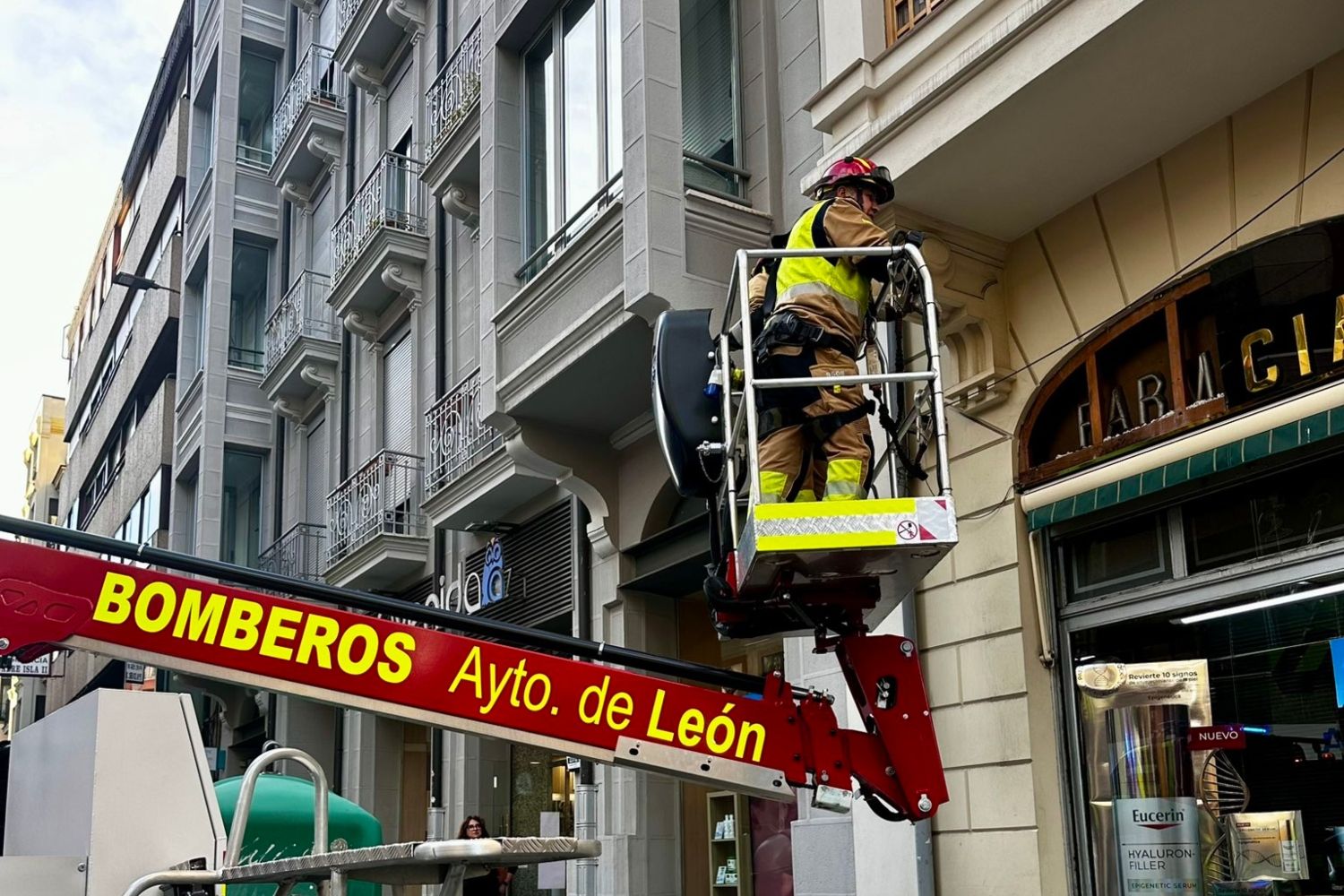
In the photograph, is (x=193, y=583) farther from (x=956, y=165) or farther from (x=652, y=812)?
(x=652, y=812)

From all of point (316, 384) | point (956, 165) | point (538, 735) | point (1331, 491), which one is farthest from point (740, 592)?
point (316, 384)

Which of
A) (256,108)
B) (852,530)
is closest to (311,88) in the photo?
(256,108)

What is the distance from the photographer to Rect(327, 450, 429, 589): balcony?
687 inches

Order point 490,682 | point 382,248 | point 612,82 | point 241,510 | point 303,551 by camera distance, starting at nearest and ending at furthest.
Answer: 1. point 490,682
2. point 612,82
3. point 382,248
4. point 303,551
5. point 241,510

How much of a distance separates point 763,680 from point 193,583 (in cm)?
194

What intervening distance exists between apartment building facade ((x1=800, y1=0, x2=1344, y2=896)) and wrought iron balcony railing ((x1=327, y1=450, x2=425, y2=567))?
9931 millimetres

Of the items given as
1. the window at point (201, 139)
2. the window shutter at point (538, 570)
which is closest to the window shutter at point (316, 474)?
the window shutter at point (538, 570)

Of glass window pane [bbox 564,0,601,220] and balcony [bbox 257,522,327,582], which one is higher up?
glass window pane [bbox 564,0,601,220]

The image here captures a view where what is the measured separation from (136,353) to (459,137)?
20.4 m

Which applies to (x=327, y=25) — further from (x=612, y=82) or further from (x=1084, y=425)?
(x=1084, y=425)

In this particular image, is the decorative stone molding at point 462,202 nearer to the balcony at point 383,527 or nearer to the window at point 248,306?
the balcony at point 383,527

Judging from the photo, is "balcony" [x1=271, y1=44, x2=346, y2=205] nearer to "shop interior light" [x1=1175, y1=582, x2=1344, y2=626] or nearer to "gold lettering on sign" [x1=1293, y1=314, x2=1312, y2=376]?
"shop interior light" [x1=1175, y1=582, x2=1344, y2=626]

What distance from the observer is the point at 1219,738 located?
281 inches

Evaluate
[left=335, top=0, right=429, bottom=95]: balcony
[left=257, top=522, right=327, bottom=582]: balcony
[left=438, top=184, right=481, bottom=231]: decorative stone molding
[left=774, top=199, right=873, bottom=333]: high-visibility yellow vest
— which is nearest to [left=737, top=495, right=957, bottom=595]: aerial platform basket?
[left=774, top=199, right=873, bottom=333]: high-visibility yellow vest
